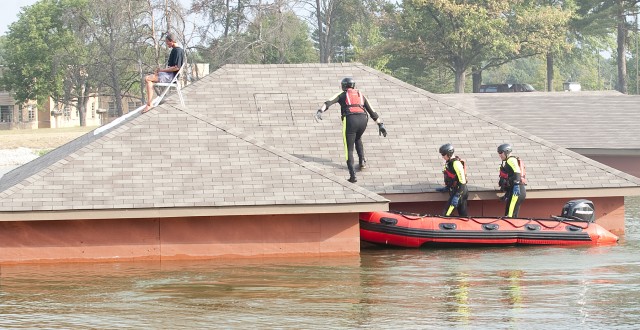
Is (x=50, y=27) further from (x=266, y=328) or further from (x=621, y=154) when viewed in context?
(x=266, y=328)

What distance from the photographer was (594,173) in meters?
19.4

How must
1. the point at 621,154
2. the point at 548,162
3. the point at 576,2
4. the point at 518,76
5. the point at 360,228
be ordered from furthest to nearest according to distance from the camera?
the point at 518,76 < the point at 576,2 < the point at 621,154 < the point at 548,162 < the point at 360,228

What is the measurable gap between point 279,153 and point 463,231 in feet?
10.2

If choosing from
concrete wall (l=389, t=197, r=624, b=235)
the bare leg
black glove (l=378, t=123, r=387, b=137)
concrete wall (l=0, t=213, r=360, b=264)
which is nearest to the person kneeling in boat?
concrete wall (l=389, t=197, r=624, b=235)

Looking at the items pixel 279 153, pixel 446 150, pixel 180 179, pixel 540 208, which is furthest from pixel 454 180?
pixel 180 179

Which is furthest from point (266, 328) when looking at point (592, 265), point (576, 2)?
point (576, 2)

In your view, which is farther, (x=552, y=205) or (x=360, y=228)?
(x=552, y=205)

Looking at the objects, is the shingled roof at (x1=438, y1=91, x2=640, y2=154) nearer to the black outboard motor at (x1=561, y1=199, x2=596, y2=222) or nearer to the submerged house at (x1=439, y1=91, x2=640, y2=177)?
the submerged house at (x1=439, y1=91, x2=640, y2=177)

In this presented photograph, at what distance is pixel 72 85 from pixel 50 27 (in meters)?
4.76

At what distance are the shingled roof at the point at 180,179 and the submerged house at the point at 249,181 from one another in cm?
2

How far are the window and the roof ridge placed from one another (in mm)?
84783

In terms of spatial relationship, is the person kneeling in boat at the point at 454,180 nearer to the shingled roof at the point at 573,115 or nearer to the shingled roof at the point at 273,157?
the shingled roof at the point at 273,157

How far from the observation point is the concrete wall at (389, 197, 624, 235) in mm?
19484

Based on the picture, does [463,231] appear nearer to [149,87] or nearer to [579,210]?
[579,210]
